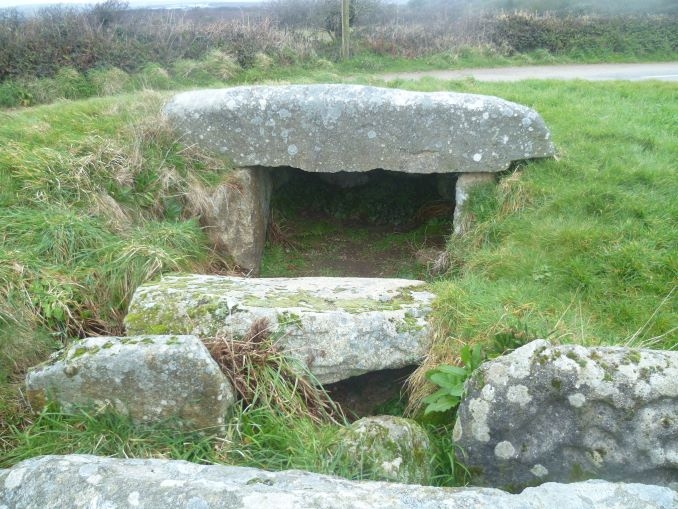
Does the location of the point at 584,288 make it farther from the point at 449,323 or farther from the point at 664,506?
the point at 664,506

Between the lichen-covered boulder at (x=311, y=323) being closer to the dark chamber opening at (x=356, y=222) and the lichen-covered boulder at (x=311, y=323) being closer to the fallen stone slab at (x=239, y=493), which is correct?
the fallen stone slab at (x=239, y=493)

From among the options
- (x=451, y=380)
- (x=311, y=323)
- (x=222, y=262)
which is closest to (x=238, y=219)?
(x=222, y=262)

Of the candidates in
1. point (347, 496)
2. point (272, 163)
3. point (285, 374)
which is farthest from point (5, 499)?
point (272, 163)

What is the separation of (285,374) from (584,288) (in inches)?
92.0

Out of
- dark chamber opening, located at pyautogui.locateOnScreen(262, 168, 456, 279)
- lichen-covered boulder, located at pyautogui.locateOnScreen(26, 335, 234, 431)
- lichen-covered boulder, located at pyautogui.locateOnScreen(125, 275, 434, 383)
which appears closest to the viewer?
lichen-covered boulder, located at pyautogui.locateOnScreen(26, 335, 234, 431)

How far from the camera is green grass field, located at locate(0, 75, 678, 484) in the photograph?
3480 millimetres

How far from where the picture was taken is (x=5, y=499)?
2303 mm

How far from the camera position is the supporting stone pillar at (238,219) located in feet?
20.1

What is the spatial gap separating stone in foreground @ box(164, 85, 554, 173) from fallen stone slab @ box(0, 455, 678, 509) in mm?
4130

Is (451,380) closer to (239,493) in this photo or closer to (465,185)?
(239,493)

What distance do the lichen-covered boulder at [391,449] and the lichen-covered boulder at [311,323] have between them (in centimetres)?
62

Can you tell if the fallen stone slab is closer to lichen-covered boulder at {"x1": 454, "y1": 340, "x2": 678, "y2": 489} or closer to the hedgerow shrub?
lichen-covered boulder at {"x1": 454, "y1": 340, "x2": 678, "y2": 489}

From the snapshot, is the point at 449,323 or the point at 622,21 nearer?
the point at 449,323

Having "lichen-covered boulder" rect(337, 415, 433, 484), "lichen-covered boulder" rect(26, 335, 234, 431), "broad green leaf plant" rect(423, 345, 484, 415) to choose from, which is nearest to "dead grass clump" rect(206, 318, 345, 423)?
"lichen-covered boulder" rect(26, 335, 234, 431)
